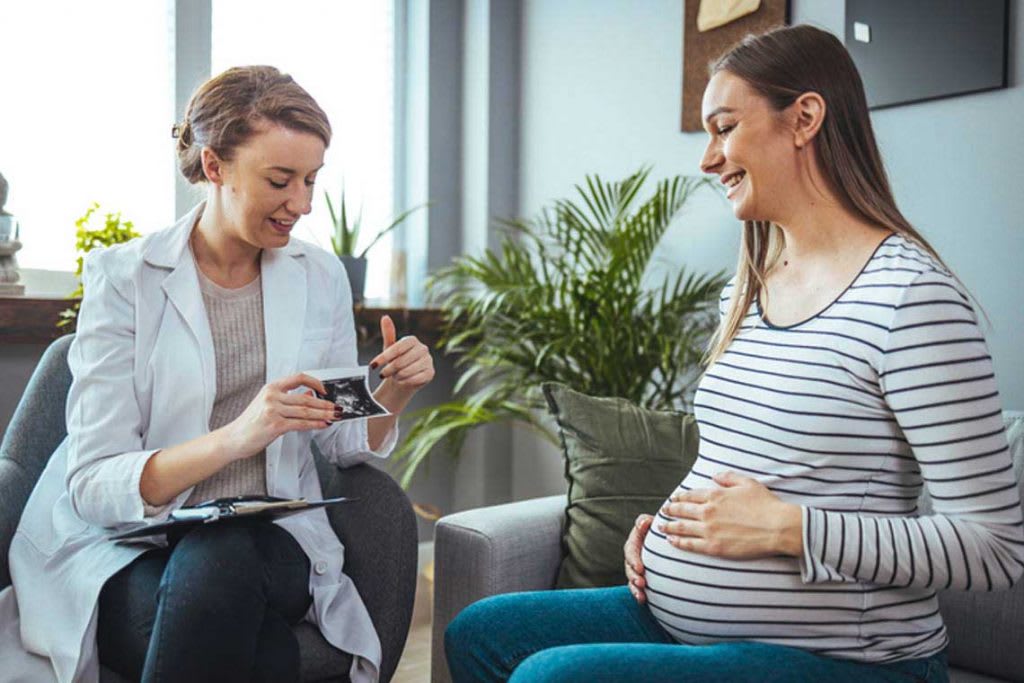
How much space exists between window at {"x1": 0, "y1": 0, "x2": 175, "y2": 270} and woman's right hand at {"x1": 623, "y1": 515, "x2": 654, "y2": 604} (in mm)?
2023

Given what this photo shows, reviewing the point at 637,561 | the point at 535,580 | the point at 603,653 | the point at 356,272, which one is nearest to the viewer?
the point at 603,653

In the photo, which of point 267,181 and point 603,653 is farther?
point 267,181

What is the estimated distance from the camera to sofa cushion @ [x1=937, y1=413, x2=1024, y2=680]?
1.57 metres

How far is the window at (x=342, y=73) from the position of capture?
10.3 ft

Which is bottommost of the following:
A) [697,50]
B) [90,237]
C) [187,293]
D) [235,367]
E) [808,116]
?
[235,367]

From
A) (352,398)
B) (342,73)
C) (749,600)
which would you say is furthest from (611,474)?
(342,73)

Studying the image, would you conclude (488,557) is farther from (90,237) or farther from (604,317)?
(90,237)

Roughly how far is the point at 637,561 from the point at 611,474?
1.34 ft

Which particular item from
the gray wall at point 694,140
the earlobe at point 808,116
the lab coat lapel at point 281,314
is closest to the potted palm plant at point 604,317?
the gray wall at point 694,140

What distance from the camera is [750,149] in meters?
1.32

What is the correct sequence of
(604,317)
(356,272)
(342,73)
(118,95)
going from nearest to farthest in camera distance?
(604,317)
(118,95)
(356,272)
(342,73)

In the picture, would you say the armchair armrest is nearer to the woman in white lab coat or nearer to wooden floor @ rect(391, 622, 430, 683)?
the woman in white lab coat

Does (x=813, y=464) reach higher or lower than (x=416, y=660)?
higher

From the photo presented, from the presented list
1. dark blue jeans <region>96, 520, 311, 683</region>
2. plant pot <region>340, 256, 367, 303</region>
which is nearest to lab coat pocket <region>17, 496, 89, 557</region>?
dark blue jeans <region>96, 520, 311, 683</region>
